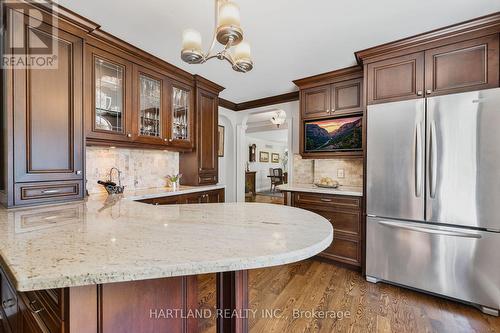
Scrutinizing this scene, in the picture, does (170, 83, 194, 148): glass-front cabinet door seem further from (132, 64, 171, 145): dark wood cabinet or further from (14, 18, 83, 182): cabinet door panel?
(14, 18, 83, 182): cabinet door panel

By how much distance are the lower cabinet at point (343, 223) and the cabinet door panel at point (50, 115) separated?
8.74 ft

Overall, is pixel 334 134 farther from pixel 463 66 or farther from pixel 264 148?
pixel 264 148

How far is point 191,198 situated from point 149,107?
52.1 inches

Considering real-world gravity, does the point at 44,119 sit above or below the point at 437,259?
above

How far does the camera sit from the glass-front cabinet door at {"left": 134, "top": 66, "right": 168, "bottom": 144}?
2604 millimetres

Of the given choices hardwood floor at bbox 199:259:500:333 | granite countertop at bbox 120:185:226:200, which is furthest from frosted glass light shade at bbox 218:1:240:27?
hardwood floor at bbox 199:259:500:333

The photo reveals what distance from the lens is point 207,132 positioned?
354cm

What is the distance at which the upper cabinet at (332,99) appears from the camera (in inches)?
112

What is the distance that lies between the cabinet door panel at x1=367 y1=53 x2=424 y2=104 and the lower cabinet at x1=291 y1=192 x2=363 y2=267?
1.19 metres

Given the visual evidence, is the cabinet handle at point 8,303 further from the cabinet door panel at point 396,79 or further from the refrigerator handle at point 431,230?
the cabinet door panel at point 396,79

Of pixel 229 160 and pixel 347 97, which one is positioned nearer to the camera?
pixel 347 97

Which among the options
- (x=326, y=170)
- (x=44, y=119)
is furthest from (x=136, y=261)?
(x=326, y=170)

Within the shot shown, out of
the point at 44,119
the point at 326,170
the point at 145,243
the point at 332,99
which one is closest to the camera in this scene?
the point at 145,243

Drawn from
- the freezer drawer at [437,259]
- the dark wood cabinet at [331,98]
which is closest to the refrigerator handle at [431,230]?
the freezer drawer at [437,259]
